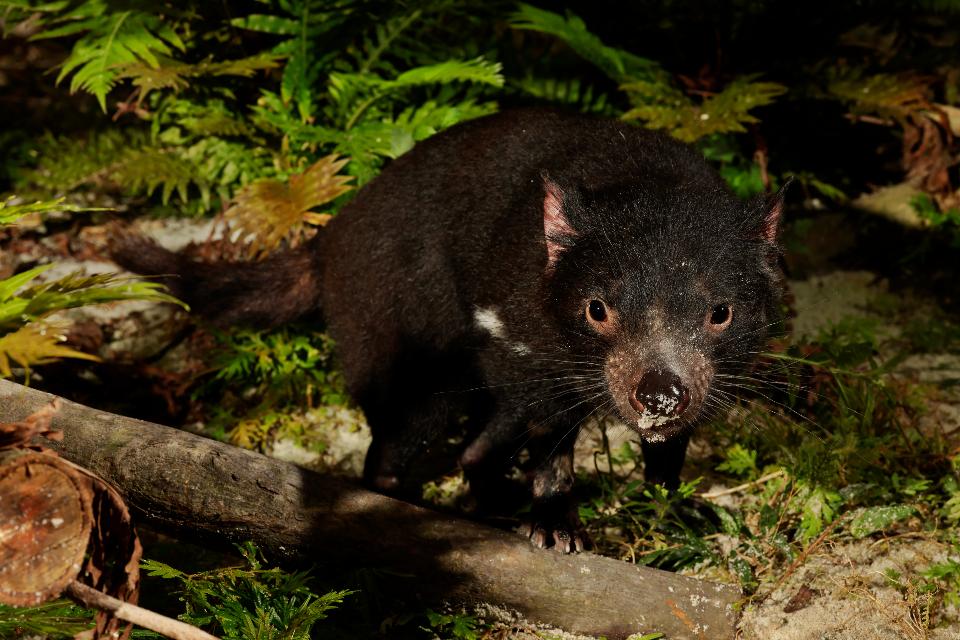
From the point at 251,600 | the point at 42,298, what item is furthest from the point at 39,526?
the point at 251,600

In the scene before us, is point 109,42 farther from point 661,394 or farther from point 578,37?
point 661,394

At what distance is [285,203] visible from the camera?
4.32 m

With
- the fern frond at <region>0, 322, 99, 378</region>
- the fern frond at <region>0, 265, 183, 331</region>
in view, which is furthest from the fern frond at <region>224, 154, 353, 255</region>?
the fern frond at <region>0, 322, 99, 378</region>

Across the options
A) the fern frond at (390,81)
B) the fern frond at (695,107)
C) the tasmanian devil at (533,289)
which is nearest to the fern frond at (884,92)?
the fern frond at (695,107)

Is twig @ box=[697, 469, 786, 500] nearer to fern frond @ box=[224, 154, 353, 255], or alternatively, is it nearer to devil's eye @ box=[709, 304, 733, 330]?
devil's eye @ box=[709, 304, 733, 330]

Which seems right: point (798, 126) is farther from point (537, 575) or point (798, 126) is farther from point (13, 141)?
point (13, 141)

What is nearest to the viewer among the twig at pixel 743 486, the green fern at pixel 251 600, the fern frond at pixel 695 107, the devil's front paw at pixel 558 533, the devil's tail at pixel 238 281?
the green fern at pixel 251 600

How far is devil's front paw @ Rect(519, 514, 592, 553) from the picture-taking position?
127 inches

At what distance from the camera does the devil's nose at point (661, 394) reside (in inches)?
105

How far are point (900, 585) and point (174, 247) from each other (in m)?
3.91

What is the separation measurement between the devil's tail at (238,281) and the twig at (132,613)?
1949 millimetres

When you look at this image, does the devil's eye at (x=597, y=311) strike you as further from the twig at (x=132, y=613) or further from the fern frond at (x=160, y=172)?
the fern frond at (x=160, y=172)

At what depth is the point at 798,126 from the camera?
5.45 m

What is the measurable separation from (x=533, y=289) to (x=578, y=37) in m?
2.04
